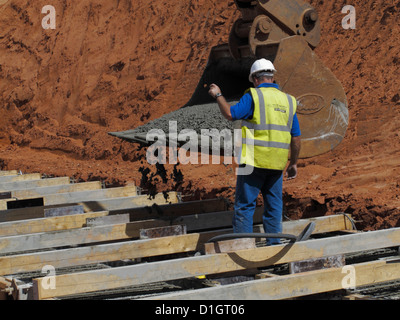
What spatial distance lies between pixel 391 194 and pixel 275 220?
8.45 ft

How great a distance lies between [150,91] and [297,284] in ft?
38.5

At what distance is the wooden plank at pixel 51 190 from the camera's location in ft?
26.3

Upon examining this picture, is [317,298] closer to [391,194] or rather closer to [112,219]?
[112,219]

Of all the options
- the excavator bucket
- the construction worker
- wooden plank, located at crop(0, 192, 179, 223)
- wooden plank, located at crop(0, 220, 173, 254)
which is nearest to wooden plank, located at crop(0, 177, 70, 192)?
wooden plank, located at crop(0, 192, 179, 223)

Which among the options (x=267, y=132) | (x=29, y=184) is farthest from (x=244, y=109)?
(x=29, y=184)

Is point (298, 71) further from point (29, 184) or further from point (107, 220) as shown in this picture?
point (29, 184)

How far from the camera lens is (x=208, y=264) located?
4.19m

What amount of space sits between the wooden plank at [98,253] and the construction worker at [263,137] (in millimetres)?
498

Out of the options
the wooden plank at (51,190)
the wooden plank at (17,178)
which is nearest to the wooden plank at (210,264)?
the wooden plank at (51,190)

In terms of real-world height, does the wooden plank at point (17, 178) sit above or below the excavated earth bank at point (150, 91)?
below

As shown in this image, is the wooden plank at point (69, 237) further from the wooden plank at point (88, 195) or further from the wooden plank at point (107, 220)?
the wooden plank at point (88, 195)

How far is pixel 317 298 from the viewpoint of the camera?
4051 millimetres
